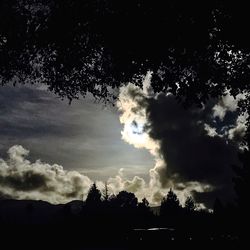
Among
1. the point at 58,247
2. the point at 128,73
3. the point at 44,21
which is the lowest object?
the point at 58,247

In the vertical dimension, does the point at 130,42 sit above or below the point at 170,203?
below

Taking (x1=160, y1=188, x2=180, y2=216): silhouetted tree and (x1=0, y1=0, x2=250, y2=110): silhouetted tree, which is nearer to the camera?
(x1=0, y1=0, x2=250, y2=110): silhouetted tree

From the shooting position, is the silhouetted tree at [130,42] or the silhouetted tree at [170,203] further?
the silhouetted tree at [170,203]

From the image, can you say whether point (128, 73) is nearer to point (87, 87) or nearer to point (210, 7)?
point (87, 87)

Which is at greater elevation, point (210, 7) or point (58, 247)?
point (210, 7)

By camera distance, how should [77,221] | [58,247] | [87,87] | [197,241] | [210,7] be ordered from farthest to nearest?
[77,221], [58,247], [197,241], [87,87], [210,7]

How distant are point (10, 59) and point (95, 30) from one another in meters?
3.14

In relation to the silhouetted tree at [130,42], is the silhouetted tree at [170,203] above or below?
above

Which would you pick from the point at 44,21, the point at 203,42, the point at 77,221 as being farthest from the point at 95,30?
the point at 77,221

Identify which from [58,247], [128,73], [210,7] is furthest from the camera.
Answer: [58,247]

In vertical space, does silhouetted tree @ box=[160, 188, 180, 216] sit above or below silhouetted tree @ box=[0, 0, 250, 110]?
above

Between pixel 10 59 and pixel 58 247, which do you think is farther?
pixel 58 247

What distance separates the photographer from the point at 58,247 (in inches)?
866

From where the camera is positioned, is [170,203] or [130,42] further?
[170,203]
